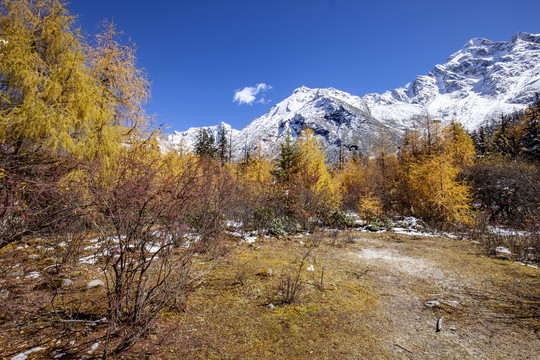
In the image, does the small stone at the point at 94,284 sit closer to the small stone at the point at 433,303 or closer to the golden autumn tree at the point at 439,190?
the small stone at the point at 433,303

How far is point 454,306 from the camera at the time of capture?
→ 3445 millimetres

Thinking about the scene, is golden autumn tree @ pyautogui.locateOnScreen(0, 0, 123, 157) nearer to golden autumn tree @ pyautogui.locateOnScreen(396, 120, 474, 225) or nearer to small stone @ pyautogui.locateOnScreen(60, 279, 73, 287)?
small stone @ pyautogui.locateOnScreen(60, 279, 73, 287)

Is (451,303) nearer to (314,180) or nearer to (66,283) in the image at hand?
(66,283)

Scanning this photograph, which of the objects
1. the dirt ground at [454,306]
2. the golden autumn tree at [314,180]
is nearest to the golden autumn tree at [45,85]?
the dirt ground at [454,306]

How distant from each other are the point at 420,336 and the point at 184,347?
2.69m

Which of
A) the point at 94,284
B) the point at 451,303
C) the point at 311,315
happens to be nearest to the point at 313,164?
the point at 451,303

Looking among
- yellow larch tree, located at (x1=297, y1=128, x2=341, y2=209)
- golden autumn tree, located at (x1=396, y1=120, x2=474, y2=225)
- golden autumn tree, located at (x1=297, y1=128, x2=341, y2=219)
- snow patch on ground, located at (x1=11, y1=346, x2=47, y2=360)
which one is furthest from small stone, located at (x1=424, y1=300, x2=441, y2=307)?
golden autumn tree, located at (x1=396, y1=120, x2=474, y2=225)

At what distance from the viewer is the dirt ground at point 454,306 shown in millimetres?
2484

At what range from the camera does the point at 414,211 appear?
47.9 feet

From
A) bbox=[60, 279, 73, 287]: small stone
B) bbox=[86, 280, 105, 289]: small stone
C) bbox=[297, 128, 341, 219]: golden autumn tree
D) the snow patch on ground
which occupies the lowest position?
bbox=[86, 280, 105, 289]: small stone

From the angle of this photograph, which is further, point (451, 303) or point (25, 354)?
point (451, 303)

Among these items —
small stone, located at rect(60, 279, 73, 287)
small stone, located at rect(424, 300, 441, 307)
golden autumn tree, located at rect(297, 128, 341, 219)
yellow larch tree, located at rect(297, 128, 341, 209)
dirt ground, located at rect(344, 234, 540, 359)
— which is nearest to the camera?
dirt ground, located at rect(344, 234, 540, 359)

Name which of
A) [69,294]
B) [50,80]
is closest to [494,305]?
[69,294]

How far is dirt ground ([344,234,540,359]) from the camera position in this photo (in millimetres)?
2484
